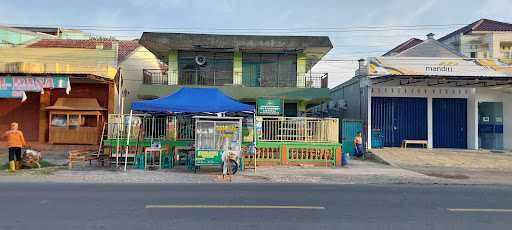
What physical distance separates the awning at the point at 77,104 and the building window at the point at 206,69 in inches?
194

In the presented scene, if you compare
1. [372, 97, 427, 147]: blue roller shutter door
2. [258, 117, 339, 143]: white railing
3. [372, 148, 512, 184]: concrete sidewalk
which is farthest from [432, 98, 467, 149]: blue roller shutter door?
[258, 117, 339, 143]: white railing

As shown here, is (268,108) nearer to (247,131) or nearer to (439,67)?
(247,131)

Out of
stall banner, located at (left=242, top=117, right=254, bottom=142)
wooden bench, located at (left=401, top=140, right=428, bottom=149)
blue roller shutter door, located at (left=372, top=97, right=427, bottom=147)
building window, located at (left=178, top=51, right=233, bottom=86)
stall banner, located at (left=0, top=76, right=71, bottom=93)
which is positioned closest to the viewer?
stall banner, located at (left=242, top=117, right=254, bottom=142)

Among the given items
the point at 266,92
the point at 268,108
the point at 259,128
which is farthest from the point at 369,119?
the point at 259,128

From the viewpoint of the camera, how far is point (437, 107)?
24.1 meters

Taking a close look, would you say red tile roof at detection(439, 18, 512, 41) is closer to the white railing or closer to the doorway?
the doorway

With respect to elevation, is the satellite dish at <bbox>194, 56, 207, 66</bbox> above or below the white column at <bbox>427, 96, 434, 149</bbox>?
above

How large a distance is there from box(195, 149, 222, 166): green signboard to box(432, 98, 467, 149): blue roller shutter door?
13.4 meters

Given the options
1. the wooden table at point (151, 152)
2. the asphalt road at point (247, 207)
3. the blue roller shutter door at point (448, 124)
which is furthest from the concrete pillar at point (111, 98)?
the blue roller shutter door at point (448, 124)

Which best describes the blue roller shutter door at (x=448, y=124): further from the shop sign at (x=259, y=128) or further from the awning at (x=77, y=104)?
the awning at (x=77, y=104)

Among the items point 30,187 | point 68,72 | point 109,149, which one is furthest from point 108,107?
point 30,187

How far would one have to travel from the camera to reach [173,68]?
87.7 ft

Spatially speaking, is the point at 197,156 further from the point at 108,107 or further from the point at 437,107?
the point at 437,107

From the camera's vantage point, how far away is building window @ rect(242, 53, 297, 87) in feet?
88.7
